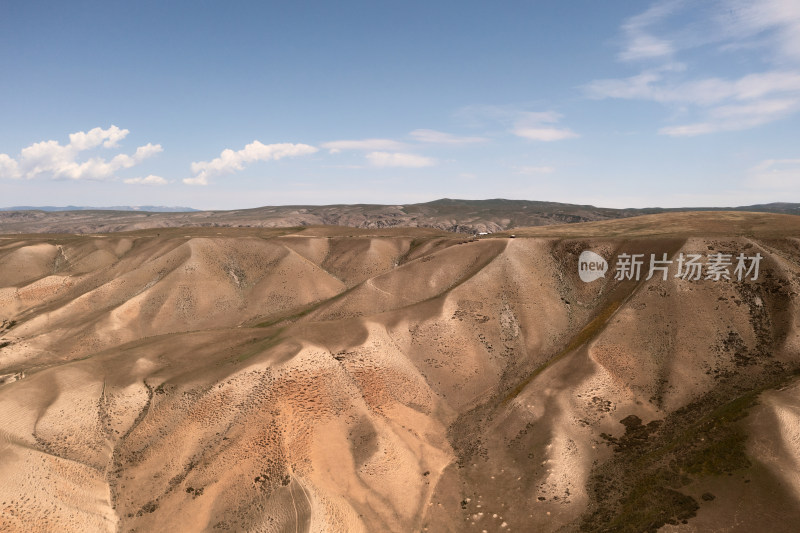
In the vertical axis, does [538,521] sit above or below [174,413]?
below

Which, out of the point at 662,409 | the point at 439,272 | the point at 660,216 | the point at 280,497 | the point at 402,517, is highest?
the point at 660,216

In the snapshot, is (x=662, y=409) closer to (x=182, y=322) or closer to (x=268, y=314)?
(x=268, y=314)

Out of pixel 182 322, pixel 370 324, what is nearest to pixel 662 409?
pixel 370 324

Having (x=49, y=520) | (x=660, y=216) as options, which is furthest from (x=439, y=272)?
(x=660, y=216)

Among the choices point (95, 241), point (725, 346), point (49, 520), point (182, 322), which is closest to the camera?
point (49, 520)

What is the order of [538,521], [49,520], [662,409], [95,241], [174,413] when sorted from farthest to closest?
[95,241] < [662,409] < [174,413] < [538,521] < [49,520]

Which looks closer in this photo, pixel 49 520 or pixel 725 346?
pixel 49 520
